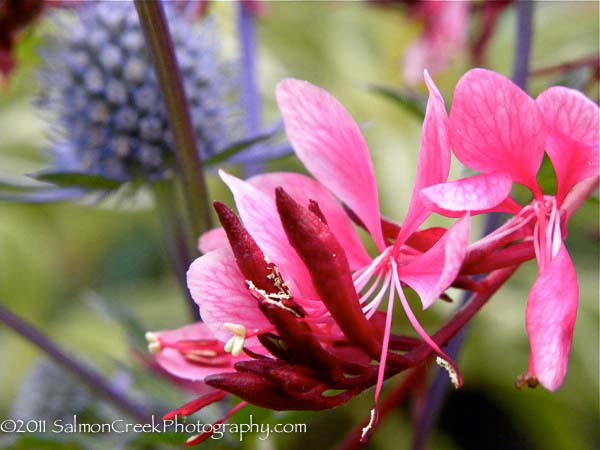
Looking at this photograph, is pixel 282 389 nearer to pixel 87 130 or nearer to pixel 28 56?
pixel 87 130

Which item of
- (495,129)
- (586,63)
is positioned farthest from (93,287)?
(495,129)

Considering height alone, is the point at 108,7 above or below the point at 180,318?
above

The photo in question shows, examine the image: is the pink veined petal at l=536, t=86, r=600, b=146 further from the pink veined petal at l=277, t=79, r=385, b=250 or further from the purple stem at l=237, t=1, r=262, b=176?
the purple stem at l=237, t=1, r=262, b=176

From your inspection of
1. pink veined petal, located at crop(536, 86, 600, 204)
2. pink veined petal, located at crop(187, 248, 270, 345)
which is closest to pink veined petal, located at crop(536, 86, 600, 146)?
pink veined petal, located at crop(536, 86, 600, 204)

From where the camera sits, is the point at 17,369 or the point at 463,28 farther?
the point at 17,369

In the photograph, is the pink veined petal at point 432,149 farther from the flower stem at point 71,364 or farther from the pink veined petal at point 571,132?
the flower stem at point 71,364

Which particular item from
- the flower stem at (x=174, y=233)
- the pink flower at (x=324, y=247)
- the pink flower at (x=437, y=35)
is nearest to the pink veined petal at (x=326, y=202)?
the pink flower at (x=324, y=247)
